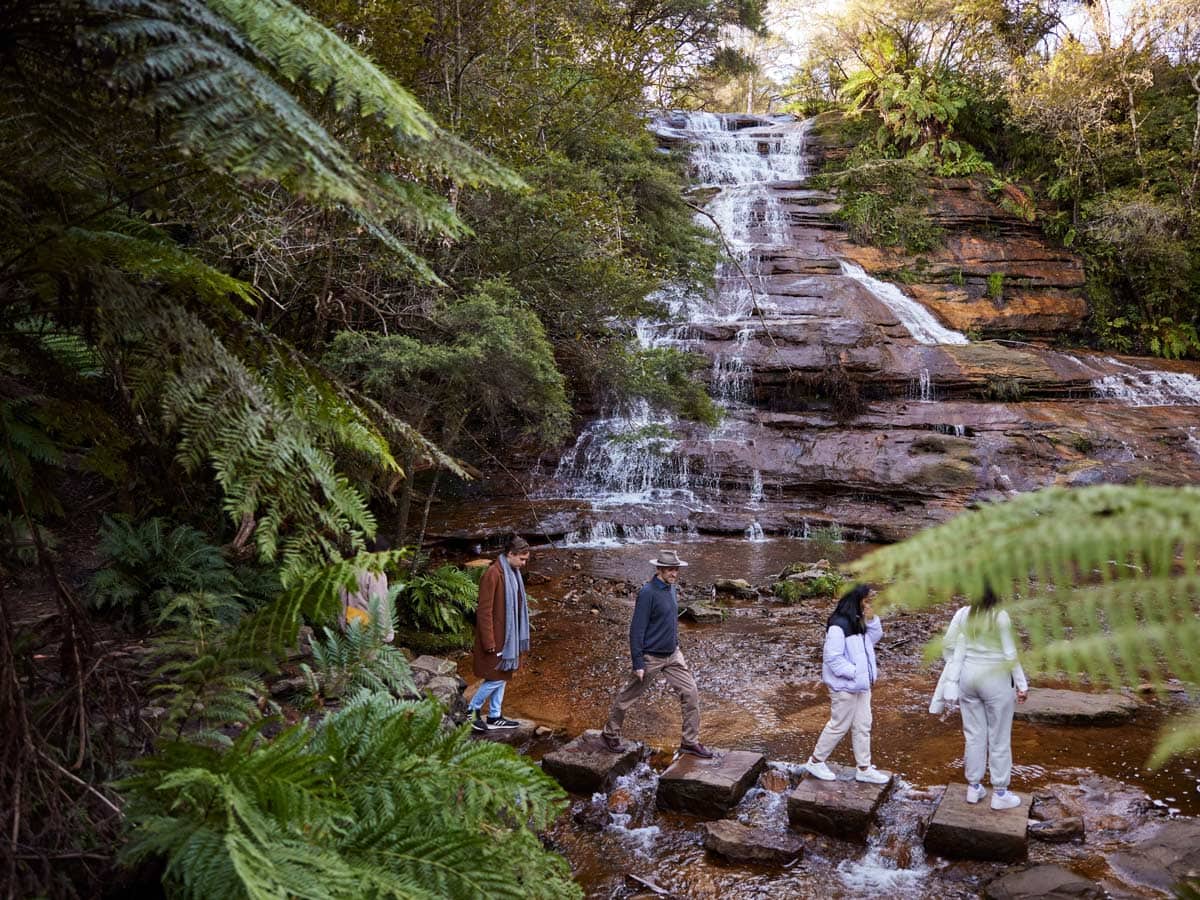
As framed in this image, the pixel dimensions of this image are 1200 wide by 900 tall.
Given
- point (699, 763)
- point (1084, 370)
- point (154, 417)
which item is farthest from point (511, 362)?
point (1084, 370)

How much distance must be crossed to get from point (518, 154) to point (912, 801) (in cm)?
782

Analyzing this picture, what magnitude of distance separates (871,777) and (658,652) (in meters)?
1.81

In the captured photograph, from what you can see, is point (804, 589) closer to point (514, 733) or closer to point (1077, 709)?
point (1077, 709)

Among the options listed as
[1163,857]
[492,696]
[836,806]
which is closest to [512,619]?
[492,696]

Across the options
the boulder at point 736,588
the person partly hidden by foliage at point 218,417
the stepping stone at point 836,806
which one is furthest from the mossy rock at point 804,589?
the person partly hidden by foliage at point 218,417

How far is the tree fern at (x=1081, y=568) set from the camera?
923 millimetres

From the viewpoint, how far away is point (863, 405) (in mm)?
19031

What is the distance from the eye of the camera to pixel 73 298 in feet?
7.79

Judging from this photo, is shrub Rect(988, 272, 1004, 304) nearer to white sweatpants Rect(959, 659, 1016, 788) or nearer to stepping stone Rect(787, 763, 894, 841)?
white sweatpants Rect(959, 659, 1016, 788)

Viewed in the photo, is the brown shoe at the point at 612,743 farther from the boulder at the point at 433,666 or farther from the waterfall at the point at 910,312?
the waterfall at the point at 910,312

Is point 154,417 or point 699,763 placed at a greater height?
point 154,417

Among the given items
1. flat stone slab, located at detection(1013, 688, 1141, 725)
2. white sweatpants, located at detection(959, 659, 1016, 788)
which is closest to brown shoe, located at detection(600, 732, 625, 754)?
white sweatpants, located at detection(959, 659, 1016, 788)

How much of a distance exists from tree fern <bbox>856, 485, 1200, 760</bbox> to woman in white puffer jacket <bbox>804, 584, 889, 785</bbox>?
17.2 ft

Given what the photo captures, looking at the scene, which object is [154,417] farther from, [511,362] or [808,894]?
[511,362]
